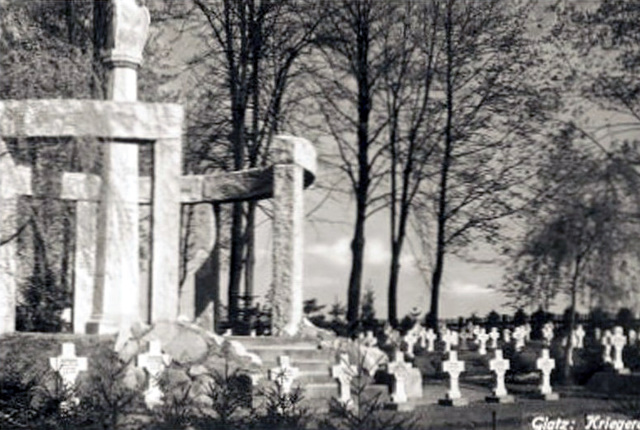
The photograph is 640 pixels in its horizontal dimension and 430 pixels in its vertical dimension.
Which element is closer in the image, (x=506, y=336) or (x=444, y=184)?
(x=444, y=184)

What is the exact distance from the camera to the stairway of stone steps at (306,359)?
15391 mm

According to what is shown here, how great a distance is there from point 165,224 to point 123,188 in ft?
7.94

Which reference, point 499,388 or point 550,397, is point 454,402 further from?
point 550,397

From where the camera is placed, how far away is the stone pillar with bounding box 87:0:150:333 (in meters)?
16.5

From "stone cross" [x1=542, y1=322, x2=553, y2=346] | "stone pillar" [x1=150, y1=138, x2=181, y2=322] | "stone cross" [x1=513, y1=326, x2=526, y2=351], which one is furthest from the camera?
"stone cross" [x1=542, y1=322, x2=553, y2=346]

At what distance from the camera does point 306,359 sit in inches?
647

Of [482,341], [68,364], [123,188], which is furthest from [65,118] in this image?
[482,341]

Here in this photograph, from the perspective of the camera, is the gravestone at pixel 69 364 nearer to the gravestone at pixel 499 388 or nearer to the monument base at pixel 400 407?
the monument base at pixel 400 407

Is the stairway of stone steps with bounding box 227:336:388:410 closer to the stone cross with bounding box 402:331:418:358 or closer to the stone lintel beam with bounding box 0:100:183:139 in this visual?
the stone lintel beam with bounding box 0:100:183:139

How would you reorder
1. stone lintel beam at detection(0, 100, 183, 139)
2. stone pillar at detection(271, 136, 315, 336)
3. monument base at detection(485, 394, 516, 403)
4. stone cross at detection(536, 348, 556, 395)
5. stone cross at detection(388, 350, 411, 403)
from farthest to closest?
1. stone pillar at detection(271, 136, 315, 336)
2. stone cross at detection(536, 348, 556, 395)
3. monument base at detection(485, 394, 516, 403)
4. stone cross at detection(388, 350, 411, 403)
5. stone lintel beam at detection(0, 100, 183, 139)

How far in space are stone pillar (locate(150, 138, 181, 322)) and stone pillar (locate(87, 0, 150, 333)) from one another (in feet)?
1.11

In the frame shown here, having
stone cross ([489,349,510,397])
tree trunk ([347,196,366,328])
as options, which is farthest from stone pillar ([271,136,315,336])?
tree trunk ([347,196,366,328])

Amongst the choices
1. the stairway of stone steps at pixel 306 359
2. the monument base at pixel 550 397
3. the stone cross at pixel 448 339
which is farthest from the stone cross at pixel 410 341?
the monument base at pixel 550 397

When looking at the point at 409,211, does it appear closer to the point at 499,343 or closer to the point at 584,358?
the point at 499,343
